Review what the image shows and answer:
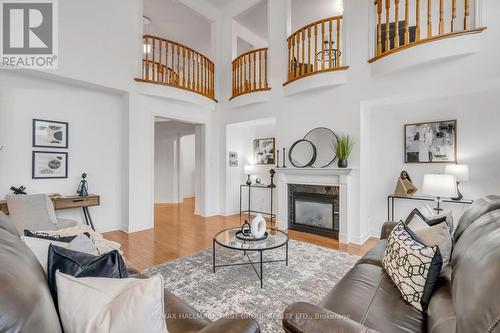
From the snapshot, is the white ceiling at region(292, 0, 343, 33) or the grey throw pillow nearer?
the grey throw pillow

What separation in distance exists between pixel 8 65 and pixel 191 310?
417 centimetres

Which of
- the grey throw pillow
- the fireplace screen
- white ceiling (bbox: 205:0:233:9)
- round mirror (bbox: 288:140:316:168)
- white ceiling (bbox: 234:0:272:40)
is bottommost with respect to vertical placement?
the fireplace screen

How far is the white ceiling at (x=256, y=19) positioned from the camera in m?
5.32

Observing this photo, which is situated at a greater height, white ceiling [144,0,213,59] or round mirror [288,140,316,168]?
white ceiling [144,0,213,59]

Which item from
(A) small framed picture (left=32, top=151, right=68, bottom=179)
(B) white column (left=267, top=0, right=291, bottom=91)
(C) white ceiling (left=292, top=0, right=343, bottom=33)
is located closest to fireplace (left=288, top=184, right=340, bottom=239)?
(B) white column (left=267, top=0, right=291, bottom=91)

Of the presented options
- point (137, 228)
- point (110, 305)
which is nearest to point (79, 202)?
point (137, 228)

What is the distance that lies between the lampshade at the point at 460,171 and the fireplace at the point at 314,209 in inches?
57.8

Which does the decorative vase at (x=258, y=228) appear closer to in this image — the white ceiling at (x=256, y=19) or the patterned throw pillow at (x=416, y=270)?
the patterned throw pillow at (x=416, y=270)

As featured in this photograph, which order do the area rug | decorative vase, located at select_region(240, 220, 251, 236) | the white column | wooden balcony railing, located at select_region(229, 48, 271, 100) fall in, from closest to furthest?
the area rug < decorative vase, located at select_region(240, 220, 251, 236) < the white column < wooden balcony railing, located at select_region(229, 48, 271, 100)

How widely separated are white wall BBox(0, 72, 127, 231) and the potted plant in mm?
3858

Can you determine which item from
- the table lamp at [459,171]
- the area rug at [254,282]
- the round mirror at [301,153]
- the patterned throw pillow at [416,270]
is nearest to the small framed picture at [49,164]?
the area rug at [254,282]

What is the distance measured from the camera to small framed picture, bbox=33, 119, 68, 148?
355 cm

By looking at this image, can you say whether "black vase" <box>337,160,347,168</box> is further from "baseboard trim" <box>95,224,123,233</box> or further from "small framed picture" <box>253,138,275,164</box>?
"baseboard trim" <box>95,224,123,233</box>

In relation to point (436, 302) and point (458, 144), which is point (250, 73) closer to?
point (458, 144)
